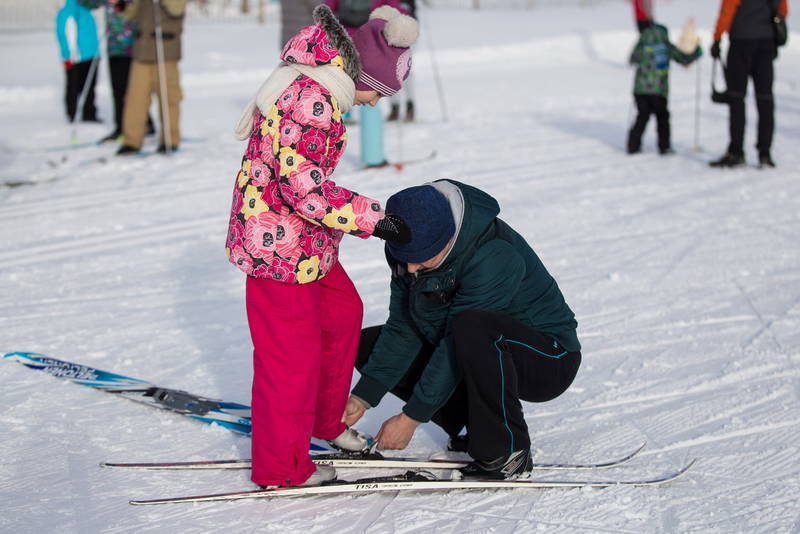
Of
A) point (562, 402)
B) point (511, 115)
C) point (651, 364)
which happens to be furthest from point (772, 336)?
point (511, 115)

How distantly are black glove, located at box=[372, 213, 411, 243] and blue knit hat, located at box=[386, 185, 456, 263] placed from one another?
2cm

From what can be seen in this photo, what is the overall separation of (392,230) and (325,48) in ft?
1.82

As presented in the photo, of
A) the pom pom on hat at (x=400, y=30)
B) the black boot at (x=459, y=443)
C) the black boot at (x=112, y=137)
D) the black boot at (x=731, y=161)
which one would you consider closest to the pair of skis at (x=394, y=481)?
the black boot at (x=459, y=443)

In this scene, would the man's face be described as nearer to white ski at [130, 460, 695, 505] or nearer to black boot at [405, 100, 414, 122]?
white ski at [130, 460, 695, 505]

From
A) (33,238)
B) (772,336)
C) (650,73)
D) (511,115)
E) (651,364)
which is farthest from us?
(511,115)

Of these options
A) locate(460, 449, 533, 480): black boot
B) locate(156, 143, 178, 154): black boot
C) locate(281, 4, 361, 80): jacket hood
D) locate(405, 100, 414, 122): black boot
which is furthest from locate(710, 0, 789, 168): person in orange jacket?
locate(281, 4, 361, 80): jacket hood

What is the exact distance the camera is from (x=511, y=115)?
10.8 meters

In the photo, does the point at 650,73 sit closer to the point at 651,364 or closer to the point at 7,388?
the point at 651,364

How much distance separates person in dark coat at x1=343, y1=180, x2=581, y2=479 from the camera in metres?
2.61

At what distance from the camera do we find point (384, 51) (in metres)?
2.62

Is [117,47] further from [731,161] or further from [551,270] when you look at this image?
[731,161]

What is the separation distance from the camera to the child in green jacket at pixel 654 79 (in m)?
8.42

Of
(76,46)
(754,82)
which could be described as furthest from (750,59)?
(76,46)

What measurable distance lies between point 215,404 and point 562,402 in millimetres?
1373
